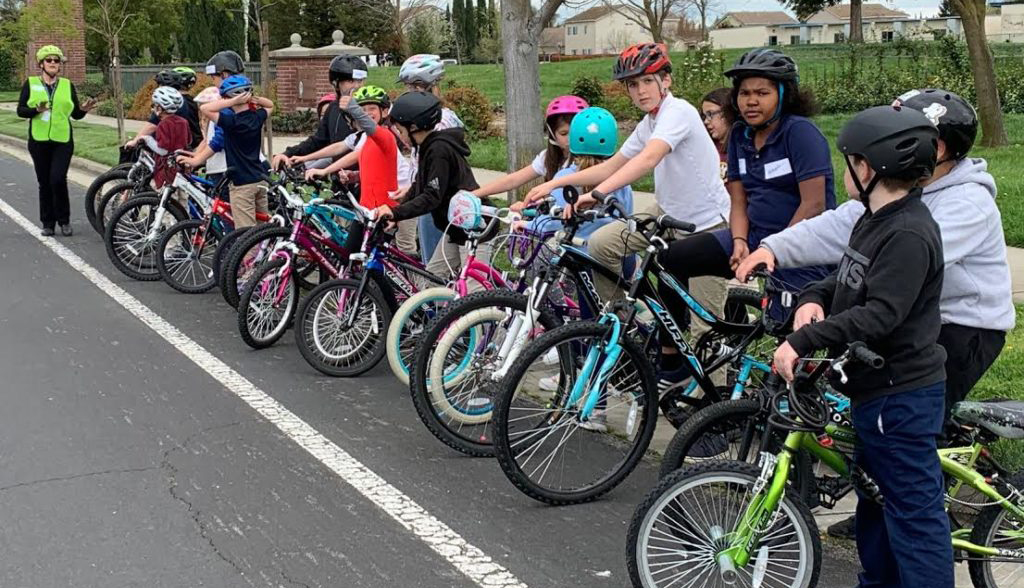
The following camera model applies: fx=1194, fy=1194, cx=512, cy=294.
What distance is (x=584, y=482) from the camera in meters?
5.41

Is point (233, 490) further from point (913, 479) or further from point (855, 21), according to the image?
point (855, 21)

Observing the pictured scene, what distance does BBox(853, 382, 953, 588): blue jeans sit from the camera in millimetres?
3619

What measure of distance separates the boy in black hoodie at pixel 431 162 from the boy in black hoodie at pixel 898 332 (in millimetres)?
3426

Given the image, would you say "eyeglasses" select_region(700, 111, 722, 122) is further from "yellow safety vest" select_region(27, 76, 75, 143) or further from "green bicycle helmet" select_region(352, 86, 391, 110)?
"yellow safety vest" select_region(27, 76, 75, 143)

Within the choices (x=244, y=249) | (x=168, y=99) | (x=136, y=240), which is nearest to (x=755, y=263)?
(x=244, y=249)

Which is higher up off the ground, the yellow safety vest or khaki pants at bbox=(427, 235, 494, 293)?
the yellow safety vest

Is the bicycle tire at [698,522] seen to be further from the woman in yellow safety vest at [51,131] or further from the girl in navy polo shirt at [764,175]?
the woman in yellow safety vest at [51,131]

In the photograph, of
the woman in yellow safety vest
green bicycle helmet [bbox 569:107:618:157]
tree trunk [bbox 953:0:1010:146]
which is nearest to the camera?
green bicycle helmet [bbox 569:107:618:157]

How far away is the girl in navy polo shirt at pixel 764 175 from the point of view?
513cm

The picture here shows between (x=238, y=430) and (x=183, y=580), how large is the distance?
188 centimetres

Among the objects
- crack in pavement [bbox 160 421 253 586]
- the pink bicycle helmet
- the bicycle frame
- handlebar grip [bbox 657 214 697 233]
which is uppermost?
the pink bicycle helmet

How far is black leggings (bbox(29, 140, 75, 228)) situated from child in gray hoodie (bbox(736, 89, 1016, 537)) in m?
10.8

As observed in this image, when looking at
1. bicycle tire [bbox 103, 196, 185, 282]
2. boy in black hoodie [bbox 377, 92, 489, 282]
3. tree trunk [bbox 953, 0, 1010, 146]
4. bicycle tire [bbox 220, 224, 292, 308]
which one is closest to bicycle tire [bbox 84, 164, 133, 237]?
bicycle tire [bbox 103, 196, 185, 282]

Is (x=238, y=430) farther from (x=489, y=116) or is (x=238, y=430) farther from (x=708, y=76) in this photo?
(x=489, y=116)
